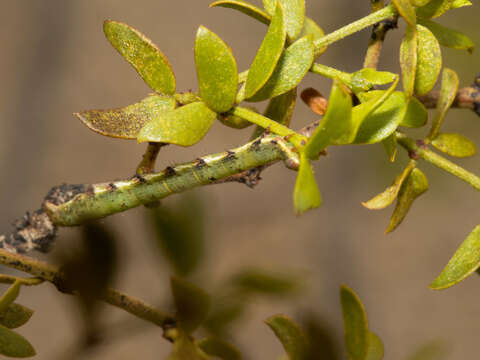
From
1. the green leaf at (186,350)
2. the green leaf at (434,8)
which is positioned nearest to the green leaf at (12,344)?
the green leaf at (186,350)

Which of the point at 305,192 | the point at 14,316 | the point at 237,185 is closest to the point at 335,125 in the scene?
the point at 305,192

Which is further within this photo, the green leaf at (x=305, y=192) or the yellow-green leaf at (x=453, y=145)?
the yellow-green leaf at (x=453, y=145)

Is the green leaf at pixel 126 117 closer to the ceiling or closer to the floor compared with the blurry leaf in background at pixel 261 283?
closer to the ceiling

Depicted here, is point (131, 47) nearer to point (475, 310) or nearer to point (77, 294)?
point (77, 294)

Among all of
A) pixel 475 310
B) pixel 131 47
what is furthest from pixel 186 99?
pixel 475 310

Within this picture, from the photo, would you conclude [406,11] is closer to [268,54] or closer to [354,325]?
[268,54]

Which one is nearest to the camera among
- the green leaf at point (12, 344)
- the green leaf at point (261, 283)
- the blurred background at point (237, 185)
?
the green leaf at point (12, 344)

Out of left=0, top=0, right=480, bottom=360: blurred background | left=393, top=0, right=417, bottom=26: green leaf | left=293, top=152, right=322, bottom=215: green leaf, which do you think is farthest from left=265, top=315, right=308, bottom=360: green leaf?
left=0, top=0, right=480, bottom=360: blurred background

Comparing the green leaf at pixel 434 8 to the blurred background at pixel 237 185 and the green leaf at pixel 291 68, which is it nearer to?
the green leaf at pixel 291 68

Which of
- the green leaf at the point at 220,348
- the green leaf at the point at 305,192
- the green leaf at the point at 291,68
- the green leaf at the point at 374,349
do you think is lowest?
the green leaf at the point at 374,349
